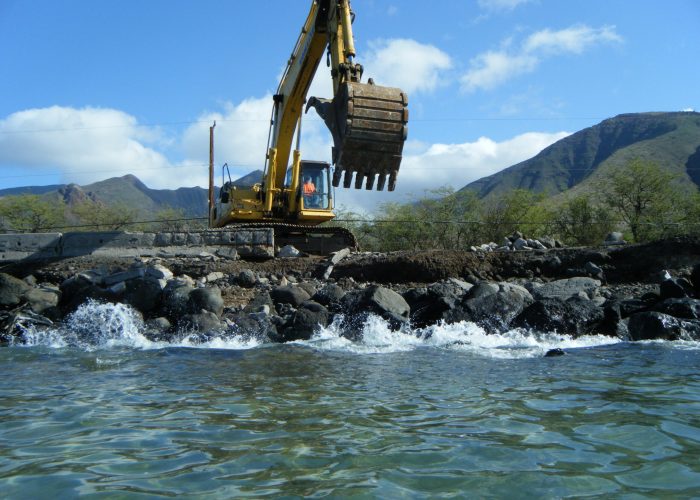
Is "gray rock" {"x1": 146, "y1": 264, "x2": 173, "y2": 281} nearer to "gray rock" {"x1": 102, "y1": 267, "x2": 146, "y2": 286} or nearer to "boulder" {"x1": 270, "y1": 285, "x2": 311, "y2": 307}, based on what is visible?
"gray rock" {"x1": 102, "y1": 267, "x2": 146, "y2": 286}

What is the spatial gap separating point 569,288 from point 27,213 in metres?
44.7

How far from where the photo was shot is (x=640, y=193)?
1198 inches

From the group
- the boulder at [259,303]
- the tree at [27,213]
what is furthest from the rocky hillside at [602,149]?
the boulder at [259,303]

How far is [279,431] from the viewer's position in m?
4.11

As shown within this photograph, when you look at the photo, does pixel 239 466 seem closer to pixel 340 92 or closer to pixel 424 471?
pixel 424 471

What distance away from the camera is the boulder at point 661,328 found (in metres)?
8.87

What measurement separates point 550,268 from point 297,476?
11.4 metres

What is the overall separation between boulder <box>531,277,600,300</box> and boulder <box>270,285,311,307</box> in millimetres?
4165

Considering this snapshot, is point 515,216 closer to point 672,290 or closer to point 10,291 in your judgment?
point 672,290

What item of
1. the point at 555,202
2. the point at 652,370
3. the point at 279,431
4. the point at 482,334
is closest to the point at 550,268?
the point at 482,334

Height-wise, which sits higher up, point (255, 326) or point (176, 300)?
point (176, 300)

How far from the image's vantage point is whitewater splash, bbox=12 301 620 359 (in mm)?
8664

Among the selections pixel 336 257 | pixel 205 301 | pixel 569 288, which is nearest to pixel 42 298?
pixel 205 301

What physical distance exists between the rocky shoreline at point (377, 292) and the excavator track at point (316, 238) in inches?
92.5
